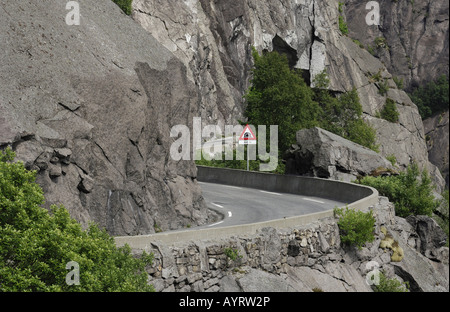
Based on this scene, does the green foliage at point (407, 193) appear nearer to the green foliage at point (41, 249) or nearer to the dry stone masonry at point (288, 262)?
the dry stone masonry at point (288, 262)

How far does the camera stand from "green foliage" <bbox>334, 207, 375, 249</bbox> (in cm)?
2183

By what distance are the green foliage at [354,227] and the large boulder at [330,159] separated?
11.6m

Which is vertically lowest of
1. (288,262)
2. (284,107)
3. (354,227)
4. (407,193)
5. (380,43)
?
(288,262)

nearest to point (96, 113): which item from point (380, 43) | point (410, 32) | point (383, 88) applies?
point (383, 88)

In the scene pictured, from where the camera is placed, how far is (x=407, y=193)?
1272 inches

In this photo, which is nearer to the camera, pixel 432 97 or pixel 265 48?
pixel 265 48

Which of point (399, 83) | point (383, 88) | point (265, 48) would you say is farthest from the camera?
point (399, 83)

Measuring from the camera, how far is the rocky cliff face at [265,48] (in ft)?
189

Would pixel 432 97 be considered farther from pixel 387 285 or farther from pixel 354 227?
pixel 354 227

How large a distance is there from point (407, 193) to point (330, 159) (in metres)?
4.95

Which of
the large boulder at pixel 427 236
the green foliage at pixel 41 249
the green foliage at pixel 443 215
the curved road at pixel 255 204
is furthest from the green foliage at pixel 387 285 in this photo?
the green foliage at pixel 443 215

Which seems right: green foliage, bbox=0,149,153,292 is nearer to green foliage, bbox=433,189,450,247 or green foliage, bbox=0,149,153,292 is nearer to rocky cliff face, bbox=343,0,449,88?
green foliage, bbox=433,189,450,247

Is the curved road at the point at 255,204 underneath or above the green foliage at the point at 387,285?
above

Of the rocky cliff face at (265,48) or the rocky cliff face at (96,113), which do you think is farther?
the rocky cliff face at (265,48)
